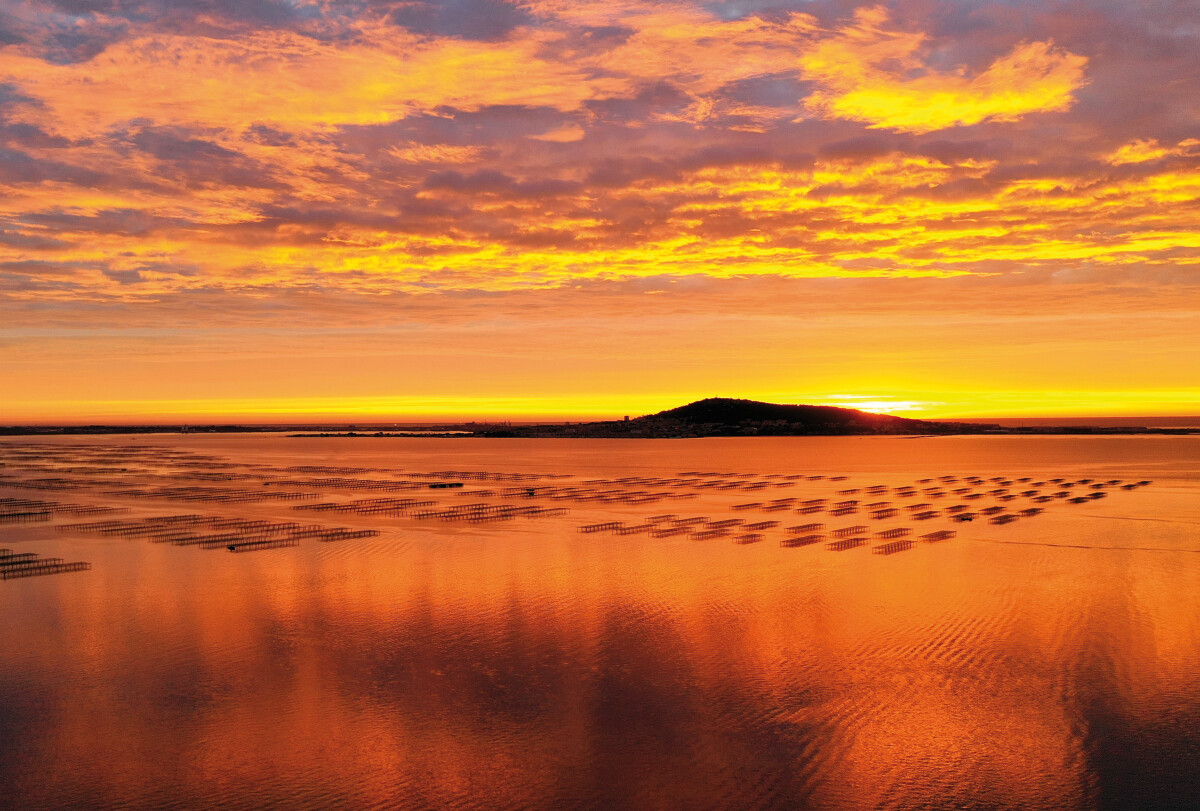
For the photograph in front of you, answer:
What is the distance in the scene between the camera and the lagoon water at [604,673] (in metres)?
16.1

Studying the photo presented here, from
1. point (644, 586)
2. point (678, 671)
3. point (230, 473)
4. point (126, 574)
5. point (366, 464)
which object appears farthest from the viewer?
point (366, 464)

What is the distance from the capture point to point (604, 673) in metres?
22.4

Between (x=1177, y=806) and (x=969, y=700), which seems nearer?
(x=1177, y=806)

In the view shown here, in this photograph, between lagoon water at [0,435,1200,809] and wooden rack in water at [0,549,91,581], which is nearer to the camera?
lagoon water at [0,435,1200,809]

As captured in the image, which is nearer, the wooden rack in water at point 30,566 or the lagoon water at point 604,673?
the lagoon water at point 604,673

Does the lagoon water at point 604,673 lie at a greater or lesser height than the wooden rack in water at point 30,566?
lesser

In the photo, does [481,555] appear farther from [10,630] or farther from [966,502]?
[966,502]

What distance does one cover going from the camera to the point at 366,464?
123875mm

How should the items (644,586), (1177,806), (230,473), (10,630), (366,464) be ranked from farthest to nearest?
(366,464) → (230,473) → (644,586) → (10,630) → (1177,806)

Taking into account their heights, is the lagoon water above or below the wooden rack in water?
below

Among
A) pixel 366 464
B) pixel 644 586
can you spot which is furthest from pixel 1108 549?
pixel 366 464

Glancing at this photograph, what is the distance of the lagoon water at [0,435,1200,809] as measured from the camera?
1608 centimetres

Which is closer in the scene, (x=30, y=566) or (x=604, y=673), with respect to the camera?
(x=604, y=673)

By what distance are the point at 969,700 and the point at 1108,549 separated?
93.2ft
